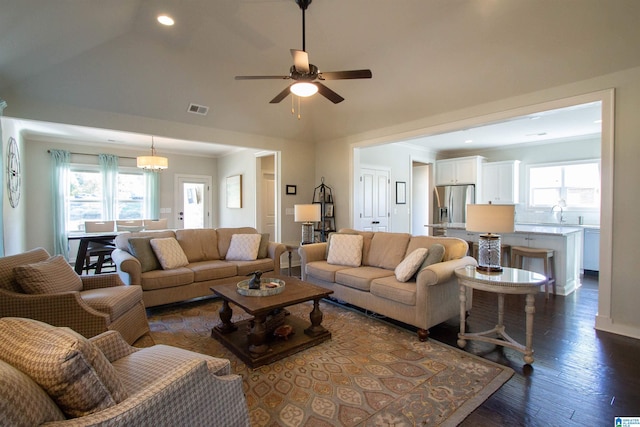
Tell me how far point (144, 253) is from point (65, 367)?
312cm

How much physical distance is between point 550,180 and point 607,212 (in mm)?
4303

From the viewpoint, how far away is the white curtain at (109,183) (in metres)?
6.87

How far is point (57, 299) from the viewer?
7.44 ft

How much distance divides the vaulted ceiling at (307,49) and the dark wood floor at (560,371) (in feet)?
8.44

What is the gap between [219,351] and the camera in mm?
2656

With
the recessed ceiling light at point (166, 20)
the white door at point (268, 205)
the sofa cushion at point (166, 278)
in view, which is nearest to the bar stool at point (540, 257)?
the sofa cushion at point (166, 278)

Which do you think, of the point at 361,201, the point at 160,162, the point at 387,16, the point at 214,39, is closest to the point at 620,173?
the point at 387,16

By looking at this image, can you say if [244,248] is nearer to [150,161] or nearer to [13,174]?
[150,161]

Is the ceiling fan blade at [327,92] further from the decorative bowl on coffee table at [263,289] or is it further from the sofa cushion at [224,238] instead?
the sofa cushion at [224,238]

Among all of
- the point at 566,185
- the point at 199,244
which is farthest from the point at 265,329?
the point at 566,185

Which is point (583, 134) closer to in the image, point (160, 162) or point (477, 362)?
point (477, 362)

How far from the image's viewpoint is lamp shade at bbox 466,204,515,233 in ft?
8.78

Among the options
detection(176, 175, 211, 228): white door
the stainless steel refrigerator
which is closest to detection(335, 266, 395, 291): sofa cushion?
the stainless steel refrigerator

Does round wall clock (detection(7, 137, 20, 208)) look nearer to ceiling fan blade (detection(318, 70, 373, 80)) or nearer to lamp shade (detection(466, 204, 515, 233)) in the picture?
ceiling fan blade (detection(318, 70, 373, 80))
